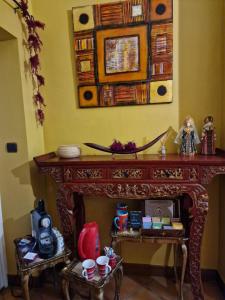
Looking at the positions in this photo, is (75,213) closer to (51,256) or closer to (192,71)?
(51,256)

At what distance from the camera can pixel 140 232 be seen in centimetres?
154

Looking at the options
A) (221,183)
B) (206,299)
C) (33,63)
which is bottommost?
(206,299)

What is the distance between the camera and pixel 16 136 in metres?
1.71

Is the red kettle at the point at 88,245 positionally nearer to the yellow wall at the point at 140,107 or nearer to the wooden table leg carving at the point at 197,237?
the yellow wall at the point at 140,107

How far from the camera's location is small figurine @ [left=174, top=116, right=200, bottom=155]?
1.59m

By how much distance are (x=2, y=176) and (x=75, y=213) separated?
2.31 ft

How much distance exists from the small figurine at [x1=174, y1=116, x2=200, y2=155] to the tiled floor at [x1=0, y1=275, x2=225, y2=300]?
1.13 m

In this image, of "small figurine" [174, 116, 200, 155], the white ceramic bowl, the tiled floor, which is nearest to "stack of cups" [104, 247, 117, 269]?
the tiled floor

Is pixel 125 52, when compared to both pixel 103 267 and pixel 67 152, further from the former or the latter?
pixel 103 267

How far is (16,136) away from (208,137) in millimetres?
1525

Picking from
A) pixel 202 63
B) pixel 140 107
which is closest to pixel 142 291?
pixel 140 107

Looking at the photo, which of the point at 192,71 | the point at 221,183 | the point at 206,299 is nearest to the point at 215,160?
the point at 221,183

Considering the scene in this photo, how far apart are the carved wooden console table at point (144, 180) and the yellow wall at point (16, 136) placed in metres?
0.25

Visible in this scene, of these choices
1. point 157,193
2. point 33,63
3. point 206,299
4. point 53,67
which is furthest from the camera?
point 53,67
